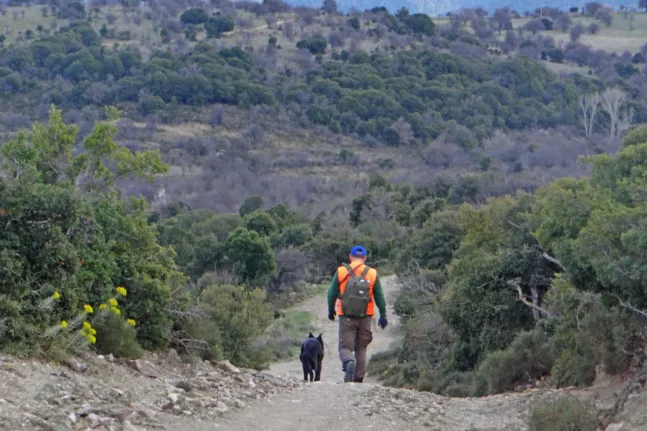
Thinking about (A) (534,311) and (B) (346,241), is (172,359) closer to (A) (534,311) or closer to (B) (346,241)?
(A) (534,311)

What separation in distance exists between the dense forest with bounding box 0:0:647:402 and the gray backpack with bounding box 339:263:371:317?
2195 mm

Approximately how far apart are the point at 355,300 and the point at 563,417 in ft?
9.51

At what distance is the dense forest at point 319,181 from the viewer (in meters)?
9.66

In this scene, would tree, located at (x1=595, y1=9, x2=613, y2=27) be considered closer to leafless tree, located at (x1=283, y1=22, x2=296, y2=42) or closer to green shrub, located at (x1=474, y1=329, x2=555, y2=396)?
leafless tree, located at (x1=283, y1=22, x2=296, y2=42)

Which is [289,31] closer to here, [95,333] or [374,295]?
[374,295]

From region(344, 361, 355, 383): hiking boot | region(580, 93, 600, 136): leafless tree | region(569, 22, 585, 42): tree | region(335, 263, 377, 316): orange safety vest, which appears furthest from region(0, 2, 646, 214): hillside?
region(335, 263, 377, 316): orange safety vest

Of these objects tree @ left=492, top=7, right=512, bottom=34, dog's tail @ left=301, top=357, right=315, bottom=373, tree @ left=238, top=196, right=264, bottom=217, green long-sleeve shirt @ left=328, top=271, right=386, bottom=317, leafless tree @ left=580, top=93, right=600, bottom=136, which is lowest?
tree @ left=238, top=196, right=264, bottom=217

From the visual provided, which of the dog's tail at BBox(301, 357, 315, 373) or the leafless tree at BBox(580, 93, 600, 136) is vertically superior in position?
the dog's tail at BBox(301, 357, 315, 373)

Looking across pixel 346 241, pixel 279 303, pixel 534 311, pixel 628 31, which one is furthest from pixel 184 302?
pixel 628 31

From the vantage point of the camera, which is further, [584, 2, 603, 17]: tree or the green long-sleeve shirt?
[584, 2, 603, 17]: tree

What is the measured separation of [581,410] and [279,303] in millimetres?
25707

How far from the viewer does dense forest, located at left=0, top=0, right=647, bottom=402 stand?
31.7 ft

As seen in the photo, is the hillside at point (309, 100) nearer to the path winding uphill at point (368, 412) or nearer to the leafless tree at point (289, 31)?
the leafless tree at point (289, 31)

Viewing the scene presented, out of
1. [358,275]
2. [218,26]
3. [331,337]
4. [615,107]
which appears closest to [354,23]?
[218,26]
